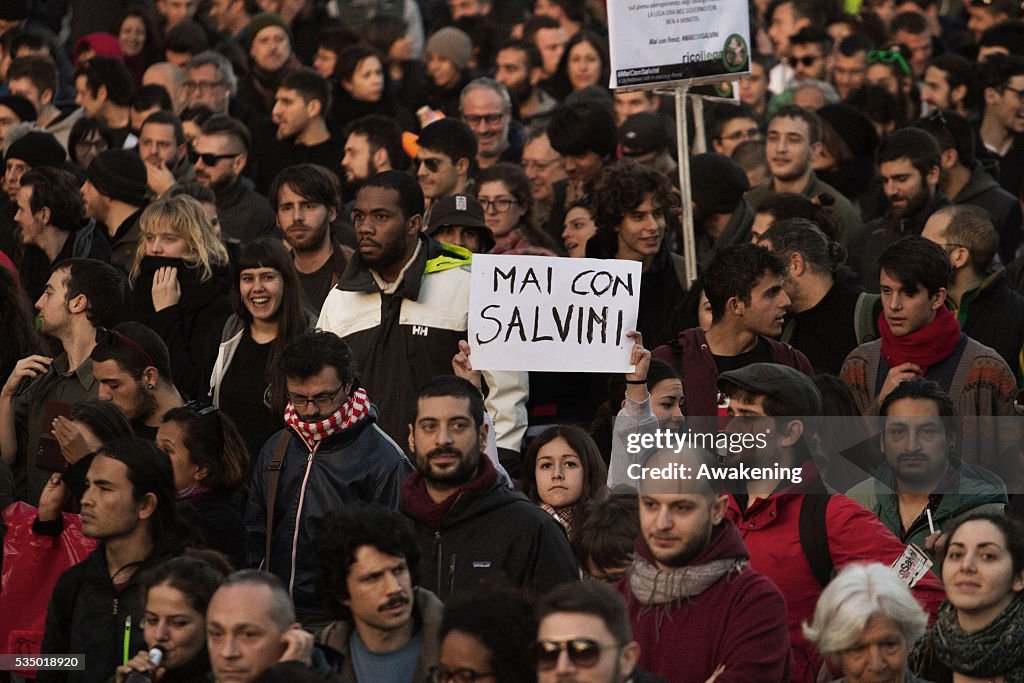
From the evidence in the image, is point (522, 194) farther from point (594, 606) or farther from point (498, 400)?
point (594, 606)

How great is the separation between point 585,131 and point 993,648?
6.03 meters

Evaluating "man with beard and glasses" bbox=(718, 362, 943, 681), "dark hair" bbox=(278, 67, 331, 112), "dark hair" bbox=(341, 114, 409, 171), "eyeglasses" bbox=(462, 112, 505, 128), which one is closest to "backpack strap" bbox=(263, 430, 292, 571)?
"man with beard and glasses" bbox=(718, 362, 943, 681)

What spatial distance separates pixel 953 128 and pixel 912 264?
11.4 ft

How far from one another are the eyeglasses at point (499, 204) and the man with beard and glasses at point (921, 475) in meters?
3.37

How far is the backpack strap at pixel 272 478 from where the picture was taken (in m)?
8.34

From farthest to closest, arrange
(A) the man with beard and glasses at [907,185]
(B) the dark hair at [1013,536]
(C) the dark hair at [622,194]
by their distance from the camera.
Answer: (A) the man with beard and glasses at [907,185] → (C) the dark hair at [622,194] → (B) the dark hair at [1013,536]

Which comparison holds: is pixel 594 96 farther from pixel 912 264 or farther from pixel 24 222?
pixel 912 264

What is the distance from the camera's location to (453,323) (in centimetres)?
947

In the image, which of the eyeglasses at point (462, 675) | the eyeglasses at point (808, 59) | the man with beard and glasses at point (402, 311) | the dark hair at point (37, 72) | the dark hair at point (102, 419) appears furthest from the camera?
the eyeglasses at point (808, 59)

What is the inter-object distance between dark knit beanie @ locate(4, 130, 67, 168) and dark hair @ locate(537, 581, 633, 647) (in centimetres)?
729

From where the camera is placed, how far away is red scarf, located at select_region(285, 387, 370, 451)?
27.3 ft

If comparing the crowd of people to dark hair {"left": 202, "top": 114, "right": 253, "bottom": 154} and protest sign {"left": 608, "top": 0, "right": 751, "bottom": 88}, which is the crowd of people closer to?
dark hair {"left": 202, "top": 114, "right": 253, "bottom": 154}

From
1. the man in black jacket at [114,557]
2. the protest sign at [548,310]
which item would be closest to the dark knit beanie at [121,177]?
the protest sign at [548,310]

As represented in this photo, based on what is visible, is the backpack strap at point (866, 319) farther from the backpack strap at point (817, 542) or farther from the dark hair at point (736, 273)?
the backpack strap at point (817, 542)
